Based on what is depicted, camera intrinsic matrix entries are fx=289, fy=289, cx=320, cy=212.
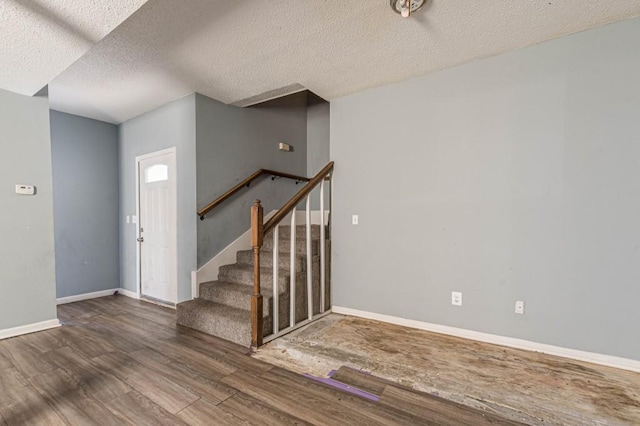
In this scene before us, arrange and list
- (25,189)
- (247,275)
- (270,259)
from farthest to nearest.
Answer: (270,259) < (247,275) < (25,189)

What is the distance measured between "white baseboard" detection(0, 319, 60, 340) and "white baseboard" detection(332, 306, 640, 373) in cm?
306

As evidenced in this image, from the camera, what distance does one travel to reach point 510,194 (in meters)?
2.46

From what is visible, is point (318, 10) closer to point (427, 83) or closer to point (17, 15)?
point (427, 83)

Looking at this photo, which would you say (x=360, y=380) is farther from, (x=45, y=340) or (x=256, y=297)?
(x=45, y=340)

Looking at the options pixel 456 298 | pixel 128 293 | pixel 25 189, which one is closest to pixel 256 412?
pixel 456 298

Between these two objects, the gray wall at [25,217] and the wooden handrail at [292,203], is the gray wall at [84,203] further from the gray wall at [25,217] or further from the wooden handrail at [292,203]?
the wooden handrail at [292,203]

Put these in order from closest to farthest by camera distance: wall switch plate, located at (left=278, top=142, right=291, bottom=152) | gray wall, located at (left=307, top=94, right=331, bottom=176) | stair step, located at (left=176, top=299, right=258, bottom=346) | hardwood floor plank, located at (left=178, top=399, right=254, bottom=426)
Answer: hardwood floor plank, located at (left=178, top=399, right=254, bottom=426)
stair step, located at (left=176, top=299, right=258, bottom=346)
wall switch plate, located at (left=278, top=142, right=291, bottom=152)
gray wall, located at (left=307, top=94, right=331, bottom=176)

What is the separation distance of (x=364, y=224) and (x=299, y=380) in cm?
172

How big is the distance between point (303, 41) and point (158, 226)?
9.65 ft

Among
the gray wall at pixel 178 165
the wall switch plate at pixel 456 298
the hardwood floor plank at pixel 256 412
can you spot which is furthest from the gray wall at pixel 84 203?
the wall switch plate at pixel 456 298

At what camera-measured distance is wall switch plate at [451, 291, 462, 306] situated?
2653mm

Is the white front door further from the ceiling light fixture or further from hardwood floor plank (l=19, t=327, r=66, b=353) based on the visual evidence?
the ceiling light fixture

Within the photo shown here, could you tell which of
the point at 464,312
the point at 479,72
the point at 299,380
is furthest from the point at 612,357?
the point at 479,72

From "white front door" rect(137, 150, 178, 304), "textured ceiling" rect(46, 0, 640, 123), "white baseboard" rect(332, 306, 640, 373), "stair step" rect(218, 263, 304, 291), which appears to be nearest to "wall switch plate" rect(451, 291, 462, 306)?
"white baseboard" rect(332, 306, 640, 373)
